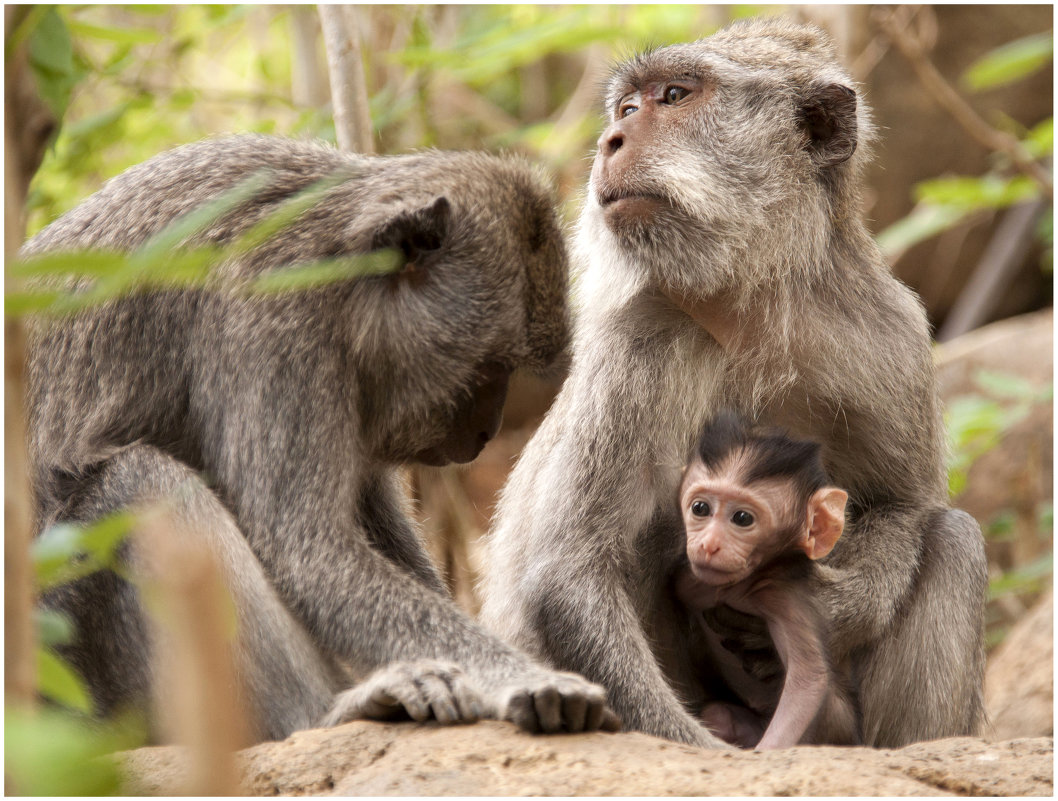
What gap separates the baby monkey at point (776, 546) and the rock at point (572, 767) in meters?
0.71

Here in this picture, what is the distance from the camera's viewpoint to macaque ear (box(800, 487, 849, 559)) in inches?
178

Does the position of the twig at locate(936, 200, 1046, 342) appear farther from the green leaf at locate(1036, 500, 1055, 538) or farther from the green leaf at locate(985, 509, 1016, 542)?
the green leaf at locate(985, 509, 1016, 542)

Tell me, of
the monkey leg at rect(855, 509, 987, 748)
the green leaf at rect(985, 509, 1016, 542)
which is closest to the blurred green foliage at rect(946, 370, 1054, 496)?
the green leaf at rect(985, 509, 1016, 542)

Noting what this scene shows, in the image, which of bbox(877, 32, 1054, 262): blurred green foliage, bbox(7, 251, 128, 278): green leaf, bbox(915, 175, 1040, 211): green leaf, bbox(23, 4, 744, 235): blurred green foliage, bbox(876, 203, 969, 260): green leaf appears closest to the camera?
bbox(7, 251, 128, 278): green leaf

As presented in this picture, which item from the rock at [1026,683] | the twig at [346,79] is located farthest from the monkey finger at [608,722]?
the rock at [1026,683]

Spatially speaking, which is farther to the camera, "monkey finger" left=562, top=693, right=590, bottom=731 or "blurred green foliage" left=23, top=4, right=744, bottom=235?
"blurred green foliage" left=23, top=4, right=744, bottom=235

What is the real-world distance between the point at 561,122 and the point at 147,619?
793 cm

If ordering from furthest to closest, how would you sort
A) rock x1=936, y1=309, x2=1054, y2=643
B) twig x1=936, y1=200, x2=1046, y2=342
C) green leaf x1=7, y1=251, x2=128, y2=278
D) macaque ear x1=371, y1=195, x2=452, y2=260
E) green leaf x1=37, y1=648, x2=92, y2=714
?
twig x1=936, y1=200, x2=1046, y2=342
rock x1=936, y1=309, x2=1054, y2=643
macaque ear x1=371, y1=195, x2=452, y2=260
green leaf x1=37, y1=648, x2=92, y2=714
green leaf x1=7, y1=251, x2=128, y2=278

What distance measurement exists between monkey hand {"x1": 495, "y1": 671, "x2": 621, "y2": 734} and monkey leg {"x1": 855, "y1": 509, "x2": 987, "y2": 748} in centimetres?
157

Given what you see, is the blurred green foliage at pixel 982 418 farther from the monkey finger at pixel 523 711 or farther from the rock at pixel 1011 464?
the monkey finger at pixel 523 711

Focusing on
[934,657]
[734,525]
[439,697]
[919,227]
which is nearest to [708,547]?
[734,525]

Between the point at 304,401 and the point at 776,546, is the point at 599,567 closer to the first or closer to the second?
the point at 776,546

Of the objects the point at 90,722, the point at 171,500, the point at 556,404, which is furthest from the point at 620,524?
the point at 90,722

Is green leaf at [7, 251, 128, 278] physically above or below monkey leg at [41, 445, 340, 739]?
above
